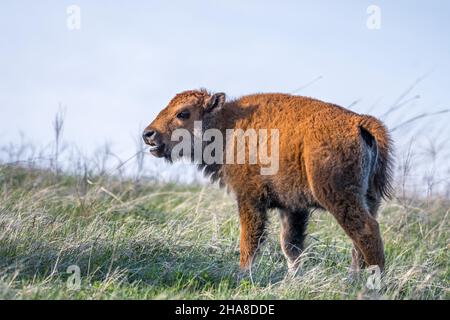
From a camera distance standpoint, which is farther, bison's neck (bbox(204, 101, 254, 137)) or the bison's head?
the bison's head

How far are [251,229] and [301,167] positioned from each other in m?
0.94

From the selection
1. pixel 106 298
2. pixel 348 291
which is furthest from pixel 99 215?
pixel 348 291

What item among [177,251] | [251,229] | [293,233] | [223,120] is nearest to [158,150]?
[223,120]

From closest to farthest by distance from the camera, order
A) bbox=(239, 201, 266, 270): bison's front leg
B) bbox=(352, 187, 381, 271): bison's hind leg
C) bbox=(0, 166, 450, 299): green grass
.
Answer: bbox=(0, 166, 450, 299): green grass → bbox=(352, 187, 381, 271): bison's hind leg → bbox=(239, 201, 266, 270): bison's front leg

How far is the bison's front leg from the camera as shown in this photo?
8.35m

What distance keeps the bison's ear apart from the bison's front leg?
117 cm

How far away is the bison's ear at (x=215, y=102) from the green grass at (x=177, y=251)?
4.92 ft

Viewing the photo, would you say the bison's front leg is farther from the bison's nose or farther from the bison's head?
the bison's nose

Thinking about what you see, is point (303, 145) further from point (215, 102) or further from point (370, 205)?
point (215, 102)

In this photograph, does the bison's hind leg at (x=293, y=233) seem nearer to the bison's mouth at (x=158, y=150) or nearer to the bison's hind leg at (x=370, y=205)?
the bison's hind leg at (x=370, y=205)

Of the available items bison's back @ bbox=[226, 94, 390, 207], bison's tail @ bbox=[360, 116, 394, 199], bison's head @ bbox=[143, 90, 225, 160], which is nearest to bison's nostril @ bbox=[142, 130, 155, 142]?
bison's head @ bbox=[143, 90, 225, 160]

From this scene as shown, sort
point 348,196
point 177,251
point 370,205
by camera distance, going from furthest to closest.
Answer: point 177,251, point 370,205, point 348,196

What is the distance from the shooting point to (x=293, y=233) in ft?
28.8

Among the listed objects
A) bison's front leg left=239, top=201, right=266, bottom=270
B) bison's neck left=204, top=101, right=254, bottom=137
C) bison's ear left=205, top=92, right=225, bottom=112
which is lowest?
bison's front leg left=239, top=201, right=266, bottom=270
